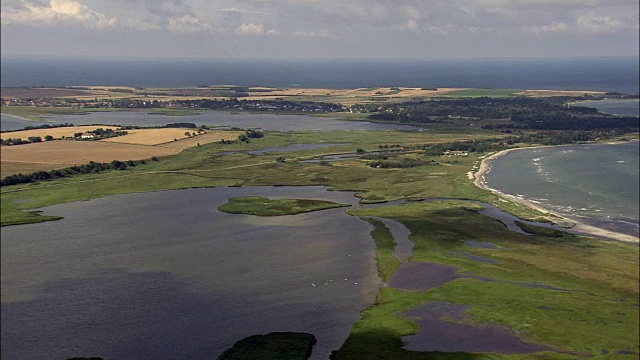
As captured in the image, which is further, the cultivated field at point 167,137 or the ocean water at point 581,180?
the cultivated field at point 167,137

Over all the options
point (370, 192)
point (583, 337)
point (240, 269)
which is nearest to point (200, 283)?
point (240, 269)

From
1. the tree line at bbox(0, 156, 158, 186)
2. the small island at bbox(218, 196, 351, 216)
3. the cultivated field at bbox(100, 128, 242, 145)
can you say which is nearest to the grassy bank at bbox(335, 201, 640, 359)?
the small island at bbox(218, 196, 351, 216)

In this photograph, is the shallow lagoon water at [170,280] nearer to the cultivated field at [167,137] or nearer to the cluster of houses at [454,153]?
the cultivated field at [167,137]

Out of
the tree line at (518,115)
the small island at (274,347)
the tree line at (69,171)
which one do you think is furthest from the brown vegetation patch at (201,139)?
the tree line at (518,115)

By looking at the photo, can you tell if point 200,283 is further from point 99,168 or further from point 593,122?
point 593,122

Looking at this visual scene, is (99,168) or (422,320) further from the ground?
(99,168)

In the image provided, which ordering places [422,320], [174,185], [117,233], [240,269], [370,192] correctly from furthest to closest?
[370,192], [174,185], [117,233], [240,269], [422,320]
